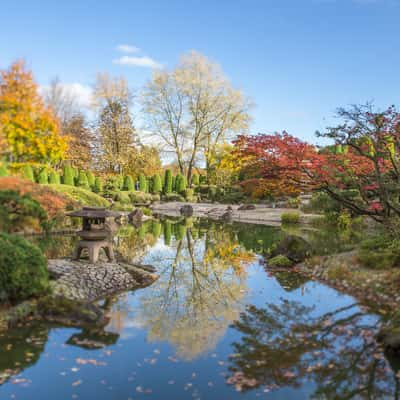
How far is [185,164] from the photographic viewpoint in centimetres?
3688

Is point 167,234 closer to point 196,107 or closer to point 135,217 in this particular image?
point 135,217

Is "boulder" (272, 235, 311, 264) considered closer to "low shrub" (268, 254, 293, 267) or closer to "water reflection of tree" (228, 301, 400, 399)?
"low shrub" (268, 254, 293, 267)

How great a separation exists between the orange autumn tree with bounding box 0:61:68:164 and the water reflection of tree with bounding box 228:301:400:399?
6.44m

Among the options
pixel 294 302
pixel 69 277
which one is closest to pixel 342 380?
pixel 294 302

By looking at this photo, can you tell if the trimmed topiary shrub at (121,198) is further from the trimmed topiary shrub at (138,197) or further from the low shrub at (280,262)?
the low shrub at (280,262)

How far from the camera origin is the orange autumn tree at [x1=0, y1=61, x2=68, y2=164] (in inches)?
358

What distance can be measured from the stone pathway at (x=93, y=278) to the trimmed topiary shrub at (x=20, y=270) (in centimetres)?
40

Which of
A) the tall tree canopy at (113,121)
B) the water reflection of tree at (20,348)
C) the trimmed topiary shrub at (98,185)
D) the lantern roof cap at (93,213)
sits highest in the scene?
the tall tree canopy at (113,121)

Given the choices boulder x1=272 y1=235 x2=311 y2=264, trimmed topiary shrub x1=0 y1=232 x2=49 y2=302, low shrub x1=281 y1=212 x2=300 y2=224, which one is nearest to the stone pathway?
trimmed topiary shrub x1=0 y1=232 x2=49 y2=302

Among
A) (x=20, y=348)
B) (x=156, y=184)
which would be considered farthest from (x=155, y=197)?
(x=20, y=348)

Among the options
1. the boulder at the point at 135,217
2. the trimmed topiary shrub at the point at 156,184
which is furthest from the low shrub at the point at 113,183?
the boulder at the point at 135,217

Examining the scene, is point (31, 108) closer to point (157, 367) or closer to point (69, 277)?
point (69, 277)

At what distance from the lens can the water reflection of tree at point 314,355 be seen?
4031 millimetres

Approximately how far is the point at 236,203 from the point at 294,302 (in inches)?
952
